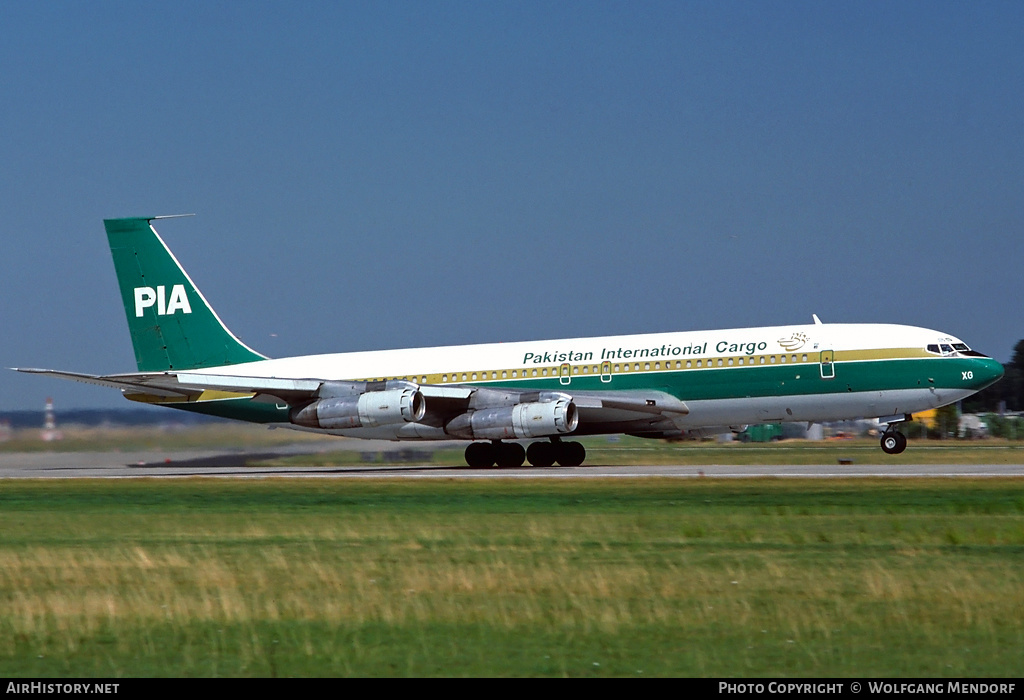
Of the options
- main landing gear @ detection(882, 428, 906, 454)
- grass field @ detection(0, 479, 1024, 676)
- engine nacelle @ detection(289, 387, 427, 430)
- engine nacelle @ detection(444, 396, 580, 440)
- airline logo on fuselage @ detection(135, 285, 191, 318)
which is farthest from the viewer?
airline logo on fuselage @ detection(135, 285, 191, 318)

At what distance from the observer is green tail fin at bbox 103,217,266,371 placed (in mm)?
46719

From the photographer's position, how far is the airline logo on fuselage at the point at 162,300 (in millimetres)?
46656

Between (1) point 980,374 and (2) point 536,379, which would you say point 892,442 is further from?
(2) point 536,379

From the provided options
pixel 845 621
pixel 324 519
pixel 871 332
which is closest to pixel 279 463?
pixel 871 332

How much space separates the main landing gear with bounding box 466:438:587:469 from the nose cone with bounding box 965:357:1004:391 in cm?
1277

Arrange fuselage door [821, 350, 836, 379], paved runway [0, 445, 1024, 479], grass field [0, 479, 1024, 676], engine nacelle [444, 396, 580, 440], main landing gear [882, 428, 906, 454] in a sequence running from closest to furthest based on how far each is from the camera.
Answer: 1. grass field [0, 479, 1024, 676]
2. paved runway [0, 445, 1024, 479]
3. fuselage door [821, 350, 836, 379]
4. engine nacelle [444, 396, 580, 440]
5. main landing gear [882, 428, 906, 454]

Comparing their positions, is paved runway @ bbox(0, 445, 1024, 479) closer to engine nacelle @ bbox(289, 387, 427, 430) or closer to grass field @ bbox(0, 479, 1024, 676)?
engine nacelle @ bbox(289, 387, 427, 430)

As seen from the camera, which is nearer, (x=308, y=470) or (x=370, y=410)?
(x=370, y=410)

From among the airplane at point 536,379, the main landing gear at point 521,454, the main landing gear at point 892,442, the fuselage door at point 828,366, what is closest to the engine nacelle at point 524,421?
the airplane at point 536,379

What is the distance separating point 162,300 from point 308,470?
899 centimetres

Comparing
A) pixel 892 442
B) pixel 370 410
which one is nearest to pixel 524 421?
pixel 370 410

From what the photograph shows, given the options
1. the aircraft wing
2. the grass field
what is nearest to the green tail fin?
the aircraft wing

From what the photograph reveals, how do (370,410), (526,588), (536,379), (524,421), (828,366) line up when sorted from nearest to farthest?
1. (526,588)
2. (828,366)
3. (524,421)
4. (370,410)
5. (536,379)

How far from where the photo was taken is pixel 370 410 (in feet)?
136
